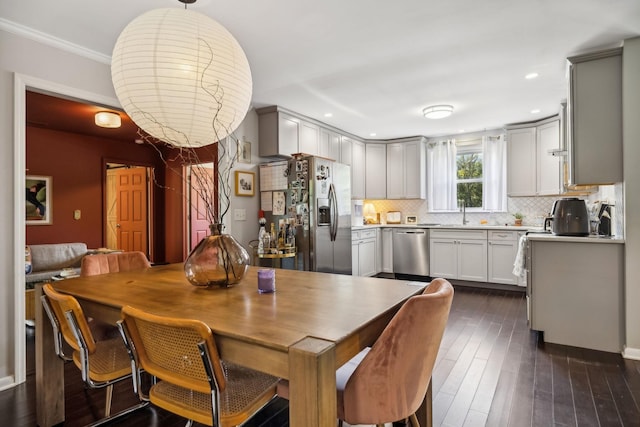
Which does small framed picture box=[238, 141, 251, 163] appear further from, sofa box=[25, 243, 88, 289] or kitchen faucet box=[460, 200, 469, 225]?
kitchen faucet box=[460, 200, 469, 225]

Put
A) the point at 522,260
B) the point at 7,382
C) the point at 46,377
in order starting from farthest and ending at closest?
Result: 1. the point at 522,260
2. the point at 7,382
3. the point at 46,377

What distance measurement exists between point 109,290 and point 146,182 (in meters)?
5.52

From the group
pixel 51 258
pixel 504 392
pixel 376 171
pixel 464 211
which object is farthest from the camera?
pixel 376 171

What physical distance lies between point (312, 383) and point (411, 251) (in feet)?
16.0

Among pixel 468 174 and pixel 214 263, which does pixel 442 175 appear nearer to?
pixel 468 174

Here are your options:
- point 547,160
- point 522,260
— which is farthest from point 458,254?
point 547,160

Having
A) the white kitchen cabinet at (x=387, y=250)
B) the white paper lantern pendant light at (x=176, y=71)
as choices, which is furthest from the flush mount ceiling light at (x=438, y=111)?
the white paper lantern pendant light at (x=176, y=71)

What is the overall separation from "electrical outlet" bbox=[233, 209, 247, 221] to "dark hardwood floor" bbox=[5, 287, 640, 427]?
6.48ft

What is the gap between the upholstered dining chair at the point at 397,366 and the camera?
1.14 metres

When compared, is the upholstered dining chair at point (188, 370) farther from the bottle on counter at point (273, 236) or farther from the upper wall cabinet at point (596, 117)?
the upper wall cabinet at point (596, 117)

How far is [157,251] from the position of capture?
6.59m

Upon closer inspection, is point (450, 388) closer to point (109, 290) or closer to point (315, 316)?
point (315, 316)

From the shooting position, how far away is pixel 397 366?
3.81 feet

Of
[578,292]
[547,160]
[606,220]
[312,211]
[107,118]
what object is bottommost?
[578,292]
